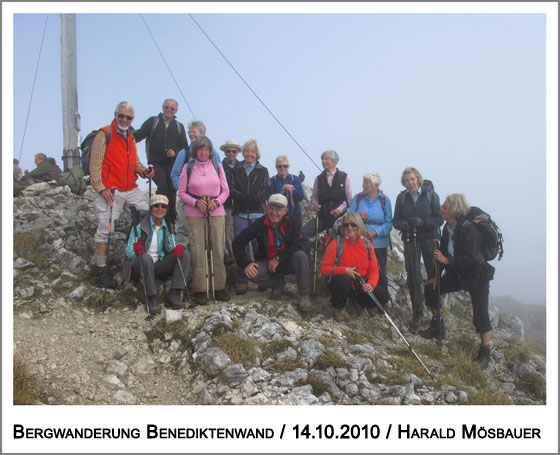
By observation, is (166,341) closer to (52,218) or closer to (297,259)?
(297,259)

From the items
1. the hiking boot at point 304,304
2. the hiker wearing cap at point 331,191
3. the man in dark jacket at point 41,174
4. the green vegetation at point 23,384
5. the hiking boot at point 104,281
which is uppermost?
the man in dark jacket at point 41,174

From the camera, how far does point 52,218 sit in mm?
10664

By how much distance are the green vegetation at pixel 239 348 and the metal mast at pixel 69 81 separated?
416 inches

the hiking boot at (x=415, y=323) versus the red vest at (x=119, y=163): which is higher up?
the red vest at (x=119, y=163)

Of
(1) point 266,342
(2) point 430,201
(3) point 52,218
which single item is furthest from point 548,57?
(3) point 52,218

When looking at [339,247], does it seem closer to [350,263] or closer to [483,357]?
[350,263]

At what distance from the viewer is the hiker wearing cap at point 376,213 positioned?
8.33m

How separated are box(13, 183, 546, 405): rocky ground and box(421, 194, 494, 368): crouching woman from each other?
72cm

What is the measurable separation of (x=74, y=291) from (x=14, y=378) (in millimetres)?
2856

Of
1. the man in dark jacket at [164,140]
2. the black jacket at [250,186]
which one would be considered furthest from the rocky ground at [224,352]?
the man in dark jacket at [164,140]

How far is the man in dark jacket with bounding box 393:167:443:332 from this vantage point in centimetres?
812

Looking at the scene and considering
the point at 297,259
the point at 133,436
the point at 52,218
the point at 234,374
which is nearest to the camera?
the point at 133,436

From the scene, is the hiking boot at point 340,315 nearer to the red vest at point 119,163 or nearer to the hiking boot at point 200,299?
the hiking boot at point 200,299

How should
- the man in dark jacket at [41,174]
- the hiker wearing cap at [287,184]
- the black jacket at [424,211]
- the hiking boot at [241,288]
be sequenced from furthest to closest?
1. the man in dark jacket at [41,174]
2. the hiker wearing cap at [287,184]
3. the hiking boot at [241,288]
4. the black jacket at [424,211]
